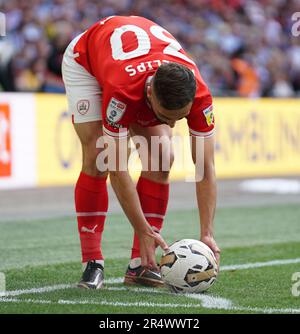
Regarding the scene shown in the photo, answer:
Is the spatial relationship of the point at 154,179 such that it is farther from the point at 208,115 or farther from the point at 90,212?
the point at 208,115

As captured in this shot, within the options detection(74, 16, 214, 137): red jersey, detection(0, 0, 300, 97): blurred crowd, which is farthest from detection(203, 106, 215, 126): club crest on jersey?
detection(0, 0, 300, 97): blurred crowd

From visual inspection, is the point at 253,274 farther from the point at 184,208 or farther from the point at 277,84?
the point at 277,84

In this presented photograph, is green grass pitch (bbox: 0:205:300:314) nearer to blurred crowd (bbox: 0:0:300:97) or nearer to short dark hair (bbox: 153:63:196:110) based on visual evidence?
short dark hair (bbox: 153:63:196:110)

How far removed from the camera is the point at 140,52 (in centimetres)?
574

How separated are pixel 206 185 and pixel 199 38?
500 inches

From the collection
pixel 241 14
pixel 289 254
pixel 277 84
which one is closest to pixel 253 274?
pixel 289 254

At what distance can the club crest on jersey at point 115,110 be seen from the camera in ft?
17.8

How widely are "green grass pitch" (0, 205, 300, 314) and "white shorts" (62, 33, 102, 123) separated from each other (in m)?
1.17

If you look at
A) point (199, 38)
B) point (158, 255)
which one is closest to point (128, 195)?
point (158, 255)

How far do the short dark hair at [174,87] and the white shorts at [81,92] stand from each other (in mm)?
896

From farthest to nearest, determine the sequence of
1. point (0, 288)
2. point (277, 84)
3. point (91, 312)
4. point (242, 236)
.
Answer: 1. point (277, 84)
2. point (242, 236)
3. point (0, 288)
4. point (91, 312)

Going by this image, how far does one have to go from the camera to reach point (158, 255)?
7.65 m

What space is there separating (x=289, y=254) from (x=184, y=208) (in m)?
4.00

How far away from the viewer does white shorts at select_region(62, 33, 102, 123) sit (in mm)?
6031
